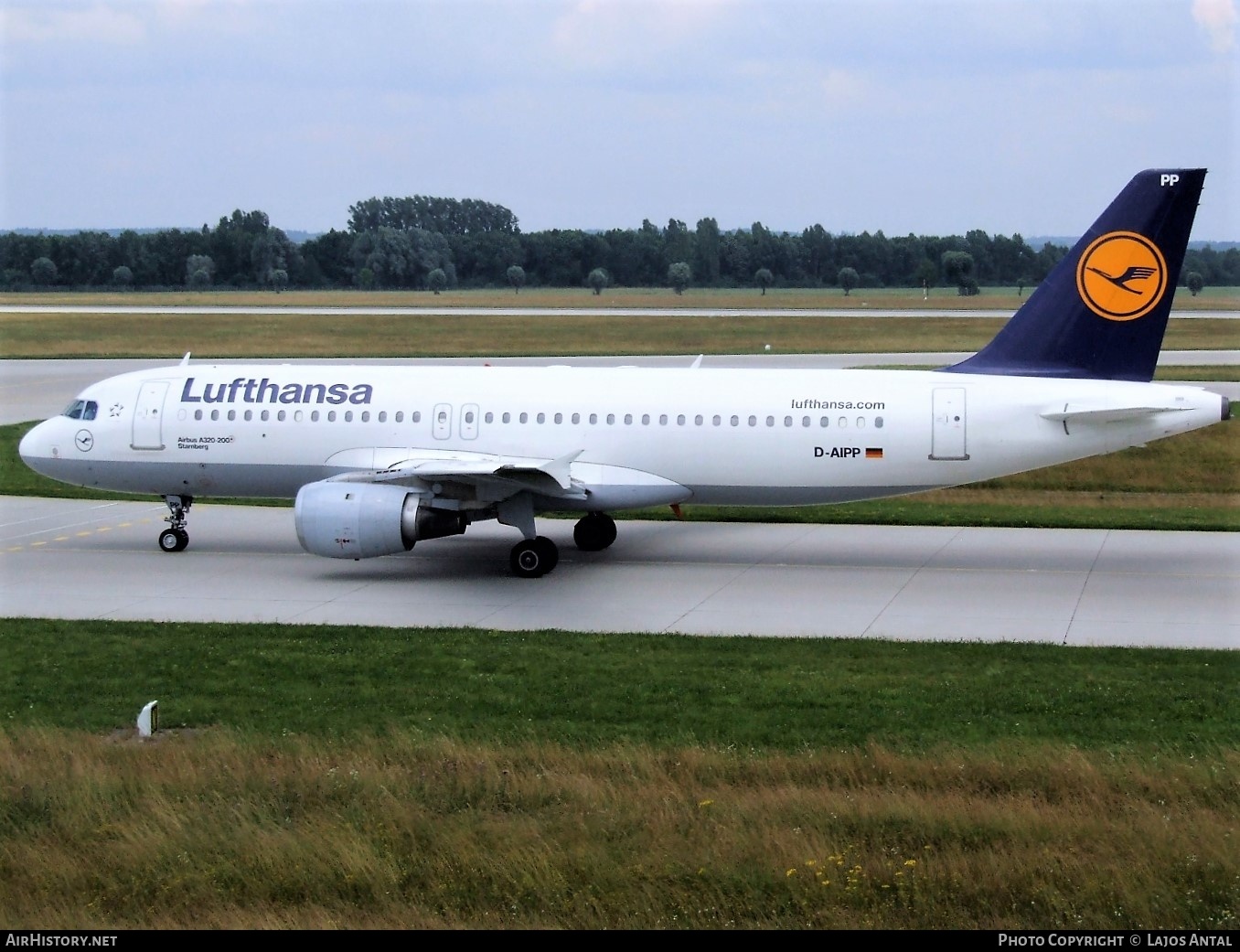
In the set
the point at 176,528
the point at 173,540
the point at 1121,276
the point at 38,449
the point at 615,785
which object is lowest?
the point at 173,540

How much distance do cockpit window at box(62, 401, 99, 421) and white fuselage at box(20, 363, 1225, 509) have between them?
0.13 m

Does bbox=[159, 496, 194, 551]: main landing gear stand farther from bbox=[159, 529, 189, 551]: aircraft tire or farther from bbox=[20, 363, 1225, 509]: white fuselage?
bbox=[20, 363, 1225, 509]: white fuselage

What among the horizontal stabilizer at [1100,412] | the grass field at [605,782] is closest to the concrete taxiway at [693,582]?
the grass field at [605,782]

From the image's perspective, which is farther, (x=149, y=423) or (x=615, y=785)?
(x=149, y=423)

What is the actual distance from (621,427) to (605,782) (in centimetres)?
1299

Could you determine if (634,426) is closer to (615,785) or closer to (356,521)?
(356,521)

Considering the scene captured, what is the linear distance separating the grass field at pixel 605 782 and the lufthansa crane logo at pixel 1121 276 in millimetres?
7021

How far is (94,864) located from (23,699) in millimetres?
6813

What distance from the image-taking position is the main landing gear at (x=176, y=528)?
2602cm

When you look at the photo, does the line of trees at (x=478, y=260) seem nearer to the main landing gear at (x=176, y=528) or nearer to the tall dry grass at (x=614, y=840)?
the main landing gear at (x=176, y=528)

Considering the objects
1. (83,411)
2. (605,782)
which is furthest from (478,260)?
(605,782)

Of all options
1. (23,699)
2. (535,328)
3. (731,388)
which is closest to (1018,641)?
(731,388)

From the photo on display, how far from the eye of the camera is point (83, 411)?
26438mm
